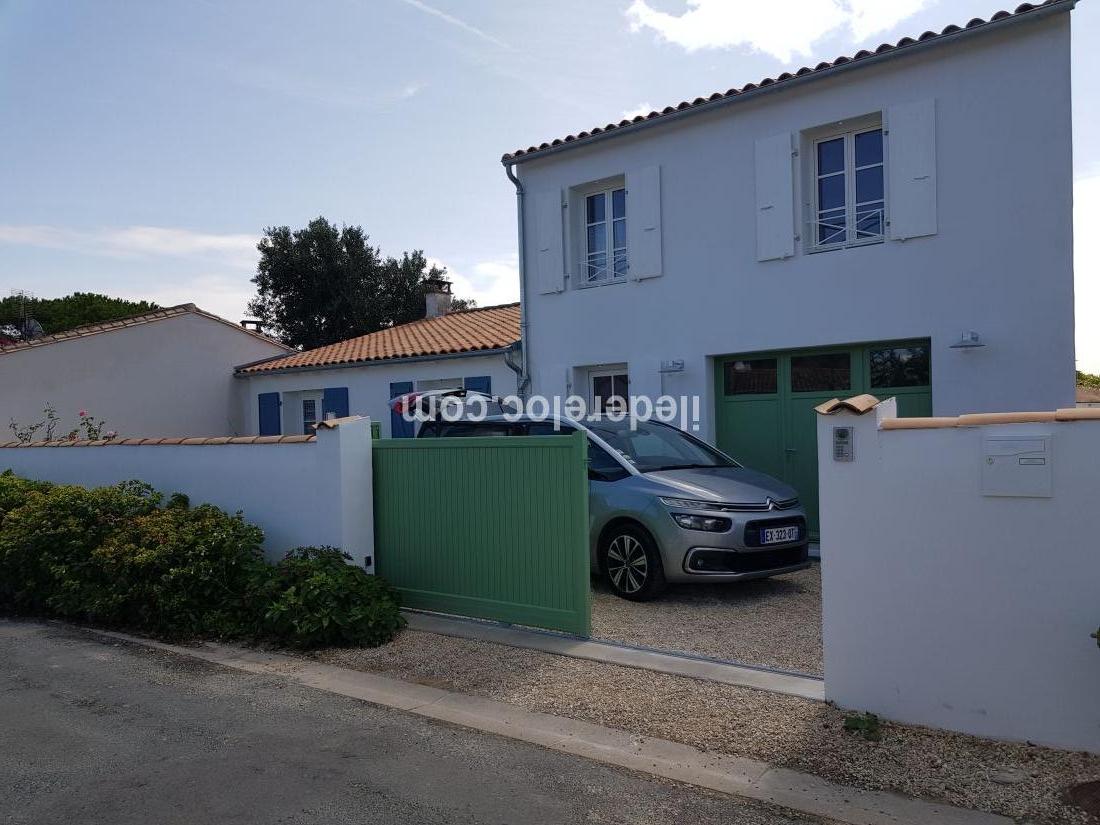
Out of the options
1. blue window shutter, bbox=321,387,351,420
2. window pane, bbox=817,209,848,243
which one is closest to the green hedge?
window pane, bbox=817,209,848,243

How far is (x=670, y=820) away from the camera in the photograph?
3.80 m

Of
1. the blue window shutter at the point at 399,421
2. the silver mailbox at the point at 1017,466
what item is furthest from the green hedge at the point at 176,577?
the blue window shutter at the point at 399,421

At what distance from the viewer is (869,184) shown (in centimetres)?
1003

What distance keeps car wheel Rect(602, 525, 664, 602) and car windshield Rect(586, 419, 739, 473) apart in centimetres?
66

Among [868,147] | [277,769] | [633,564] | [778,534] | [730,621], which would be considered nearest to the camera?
[277,769]

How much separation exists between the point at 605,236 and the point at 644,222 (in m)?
0.95

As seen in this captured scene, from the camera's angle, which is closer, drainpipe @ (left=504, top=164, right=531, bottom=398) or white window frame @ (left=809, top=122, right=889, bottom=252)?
white window frame @ (left=809, top=122, right=889, bottom=252)

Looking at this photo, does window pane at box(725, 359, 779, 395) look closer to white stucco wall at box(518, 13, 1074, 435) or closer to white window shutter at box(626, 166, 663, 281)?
white stucco wall at box(518, 13, 1074, 435)

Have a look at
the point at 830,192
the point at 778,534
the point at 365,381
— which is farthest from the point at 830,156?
the point at 365,381

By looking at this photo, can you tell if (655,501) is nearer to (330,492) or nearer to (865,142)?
(330,492)

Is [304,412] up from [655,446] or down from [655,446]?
up

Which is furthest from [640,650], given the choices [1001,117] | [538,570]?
[1001,117]

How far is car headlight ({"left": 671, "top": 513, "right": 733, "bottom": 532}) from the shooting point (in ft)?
24.2

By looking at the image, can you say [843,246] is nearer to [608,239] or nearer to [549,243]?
[608,239]
